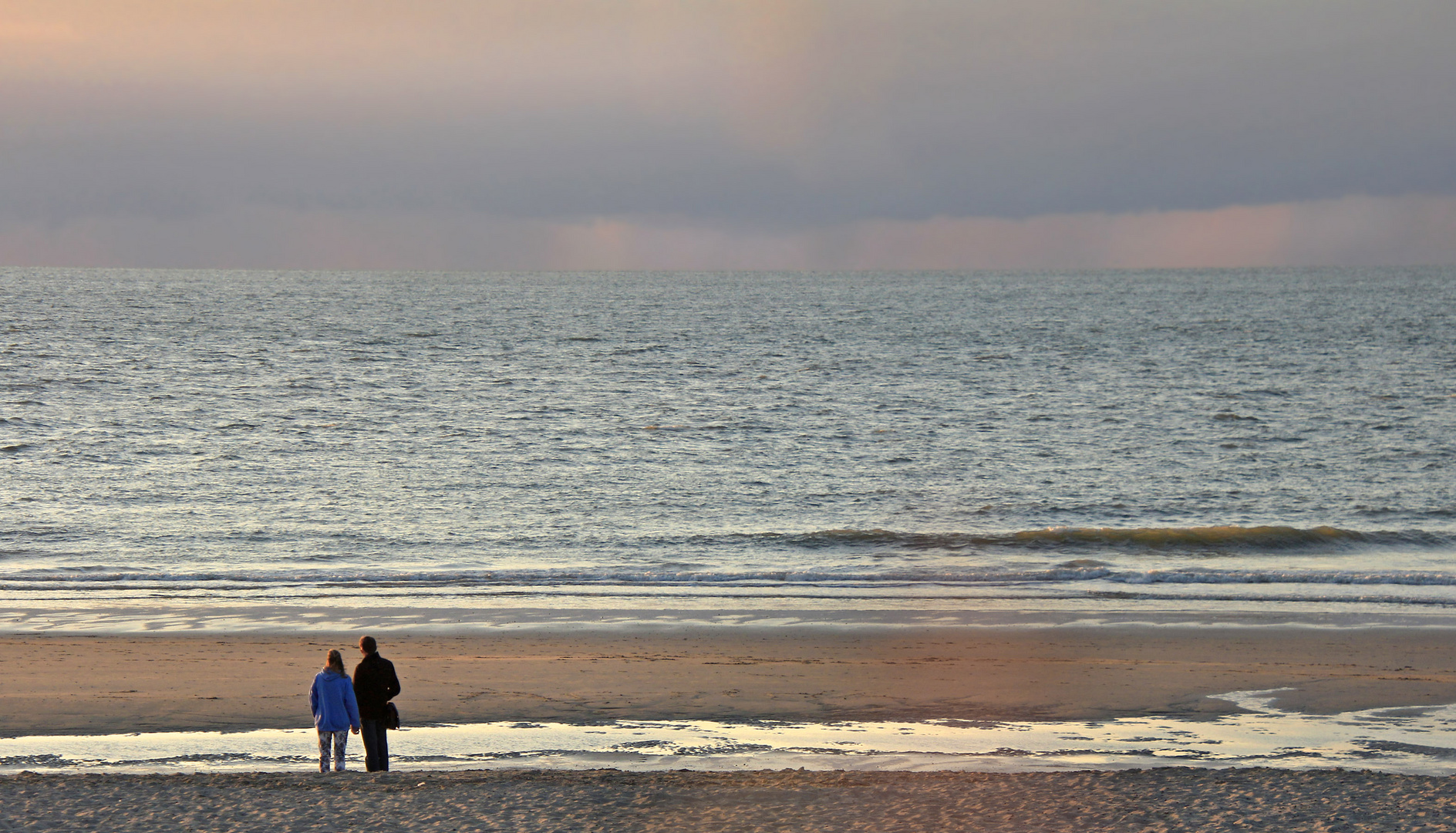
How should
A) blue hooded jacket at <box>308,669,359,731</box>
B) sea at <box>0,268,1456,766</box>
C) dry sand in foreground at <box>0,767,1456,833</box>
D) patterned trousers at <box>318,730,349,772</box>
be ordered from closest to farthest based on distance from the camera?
1. dry sand in foreground at <box>0,767,1456,833</box>
2. blue hooded jacket at <box>308,669,359,731</box>
3. patterned trousers at <box>318,730,349,772</box>
4. sea at <box>0,268,1456,766</box>

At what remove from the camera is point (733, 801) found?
29.6 feet

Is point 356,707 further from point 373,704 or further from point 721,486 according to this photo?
point 721,486

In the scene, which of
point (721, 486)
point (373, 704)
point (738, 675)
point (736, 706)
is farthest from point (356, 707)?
point (721, 486)

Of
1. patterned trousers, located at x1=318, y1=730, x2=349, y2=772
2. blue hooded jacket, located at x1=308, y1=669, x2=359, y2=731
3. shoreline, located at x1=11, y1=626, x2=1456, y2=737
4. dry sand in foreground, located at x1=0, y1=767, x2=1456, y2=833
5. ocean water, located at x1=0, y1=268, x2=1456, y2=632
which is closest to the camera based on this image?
dry sand in foreground, located at x1=0, y1=767, x2=1456, y2=833

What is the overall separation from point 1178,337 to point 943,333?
18.0 metres

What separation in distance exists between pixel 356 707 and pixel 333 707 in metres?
0.21

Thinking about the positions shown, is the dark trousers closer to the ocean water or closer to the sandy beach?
the sandy beach

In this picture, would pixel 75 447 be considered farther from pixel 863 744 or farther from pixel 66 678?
pixel 863 744

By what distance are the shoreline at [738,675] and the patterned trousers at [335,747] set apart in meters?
2.35

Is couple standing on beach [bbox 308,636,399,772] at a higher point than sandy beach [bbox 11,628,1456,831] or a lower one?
higher

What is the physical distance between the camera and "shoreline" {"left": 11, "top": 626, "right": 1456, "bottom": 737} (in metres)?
13.2

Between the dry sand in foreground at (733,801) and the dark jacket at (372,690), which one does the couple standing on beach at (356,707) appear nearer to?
the dark jacket at (372,690)

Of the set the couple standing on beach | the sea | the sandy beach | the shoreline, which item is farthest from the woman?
the sea

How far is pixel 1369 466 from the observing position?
114 ft
